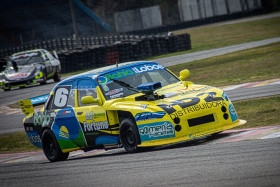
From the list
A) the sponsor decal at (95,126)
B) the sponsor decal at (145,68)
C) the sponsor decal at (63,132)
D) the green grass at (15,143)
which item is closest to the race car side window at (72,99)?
the sponsor decal at (63,132)

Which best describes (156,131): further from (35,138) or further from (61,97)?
(35,138)

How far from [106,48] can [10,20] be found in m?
27.2

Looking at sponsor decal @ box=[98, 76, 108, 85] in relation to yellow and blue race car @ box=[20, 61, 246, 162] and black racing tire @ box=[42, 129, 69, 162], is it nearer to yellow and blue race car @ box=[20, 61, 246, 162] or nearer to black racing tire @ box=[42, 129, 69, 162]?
yellow and blue race car @ box=[20, 61, 246, 162]

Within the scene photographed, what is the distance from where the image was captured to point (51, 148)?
37.8 ft

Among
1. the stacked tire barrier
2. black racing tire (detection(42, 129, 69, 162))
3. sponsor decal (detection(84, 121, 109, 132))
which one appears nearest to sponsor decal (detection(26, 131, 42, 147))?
black racing tire (detection(42, 129, 69, 162))

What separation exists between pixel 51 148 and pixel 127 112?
2.10 meters

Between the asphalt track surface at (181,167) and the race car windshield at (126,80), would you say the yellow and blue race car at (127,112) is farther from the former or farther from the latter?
the asphalt track surface at (181,167)

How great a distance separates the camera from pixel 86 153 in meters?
12.0

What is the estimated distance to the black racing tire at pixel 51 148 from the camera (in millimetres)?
11273

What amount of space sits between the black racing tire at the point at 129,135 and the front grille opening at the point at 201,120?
0.76m

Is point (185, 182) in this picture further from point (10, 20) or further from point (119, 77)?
point (10, 20)

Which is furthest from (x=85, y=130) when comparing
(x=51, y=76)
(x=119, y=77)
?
→ (x=51, y=76)

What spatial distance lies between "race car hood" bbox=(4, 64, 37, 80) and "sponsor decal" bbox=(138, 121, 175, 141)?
19.6m

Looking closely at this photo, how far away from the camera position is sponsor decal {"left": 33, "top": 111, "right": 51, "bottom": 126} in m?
11.5
